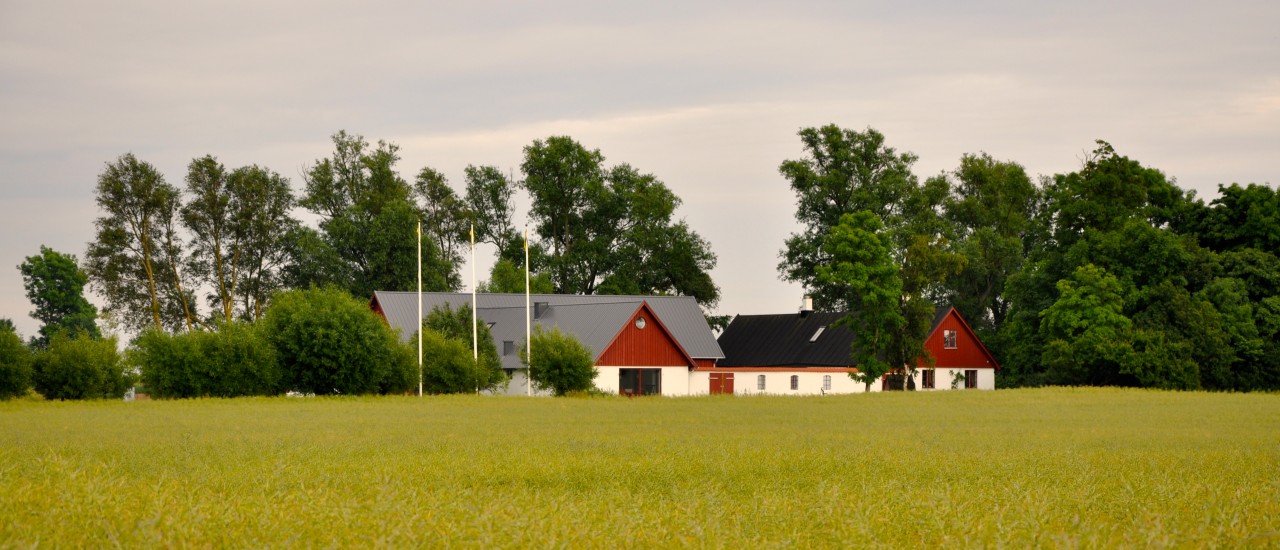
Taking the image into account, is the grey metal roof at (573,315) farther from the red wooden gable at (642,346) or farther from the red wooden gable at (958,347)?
→ the red wooden gable at (958,347)

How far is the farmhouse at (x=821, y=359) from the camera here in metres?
83.9

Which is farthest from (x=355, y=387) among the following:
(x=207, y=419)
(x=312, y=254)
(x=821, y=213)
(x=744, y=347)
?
(x=821, y=213)

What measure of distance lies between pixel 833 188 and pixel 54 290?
7420 centimetres

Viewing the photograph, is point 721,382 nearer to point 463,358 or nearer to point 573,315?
point 573,315

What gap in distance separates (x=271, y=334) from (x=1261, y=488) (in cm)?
4665

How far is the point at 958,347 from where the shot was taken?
86.2 m

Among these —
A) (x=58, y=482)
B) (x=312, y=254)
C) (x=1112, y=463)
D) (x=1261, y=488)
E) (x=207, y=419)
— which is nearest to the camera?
(x=58, y=482)

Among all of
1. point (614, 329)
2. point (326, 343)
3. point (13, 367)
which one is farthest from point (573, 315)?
point (13, 367)

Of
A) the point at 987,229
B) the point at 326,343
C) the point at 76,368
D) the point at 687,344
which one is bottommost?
the point at 76,368

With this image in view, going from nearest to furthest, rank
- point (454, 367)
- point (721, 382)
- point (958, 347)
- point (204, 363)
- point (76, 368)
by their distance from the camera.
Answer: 1. point (76, 368)
2. point (204, 363)
3. point (454, 367)
4. point (721, 382)
5. point (958, 347)

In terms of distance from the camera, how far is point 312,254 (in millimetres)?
85688

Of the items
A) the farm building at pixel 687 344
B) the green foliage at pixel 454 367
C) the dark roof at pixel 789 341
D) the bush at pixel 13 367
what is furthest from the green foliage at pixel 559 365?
the dark roof at pixel 789 341

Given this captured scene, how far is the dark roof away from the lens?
84.1 metres

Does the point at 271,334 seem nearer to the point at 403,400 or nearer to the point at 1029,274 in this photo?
the point at 403,400
